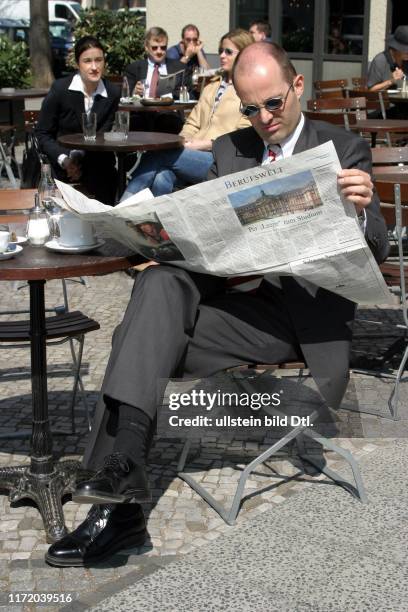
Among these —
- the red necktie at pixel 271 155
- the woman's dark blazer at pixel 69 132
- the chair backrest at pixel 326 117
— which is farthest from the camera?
the chair backrest at pixel 326 117

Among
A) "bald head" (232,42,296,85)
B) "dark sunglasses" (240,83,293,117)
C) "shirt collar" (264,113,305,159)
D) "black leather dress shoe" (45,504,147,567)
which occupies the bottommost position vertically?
"black leather dress shoe" (45,504,147,567)

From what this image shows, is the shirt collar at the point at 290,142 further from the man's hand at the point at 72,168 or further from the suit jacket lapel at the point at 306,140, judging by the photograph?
the man's hand at the point at 72,168

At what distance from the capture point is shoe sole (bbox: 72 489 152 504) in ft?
10.0

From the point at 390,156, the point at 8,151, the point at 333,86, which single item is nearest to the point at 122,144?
the point at 390,156

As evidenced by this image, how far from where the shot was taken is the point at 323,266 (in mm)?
3404

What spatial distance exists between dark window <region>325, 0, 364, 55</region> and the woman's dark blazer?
11.0 metres

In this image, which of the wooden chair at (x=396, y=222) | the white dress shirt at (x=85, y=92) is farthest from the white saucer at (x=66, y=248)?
the white dress shirt at (x=85, y=92)

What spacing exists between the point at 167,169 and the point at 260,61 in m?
4.40

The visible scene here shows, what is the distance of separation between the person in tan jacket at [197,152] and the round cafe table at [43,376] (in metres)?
4.24

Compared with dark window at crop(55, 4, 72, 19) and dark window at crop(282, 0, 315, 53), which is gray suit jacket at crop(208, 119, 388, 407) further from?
dark window at crop(55, 4, 72, 19)

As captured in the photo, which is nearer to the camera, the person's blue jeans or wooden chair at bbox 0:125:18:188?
the person's blue jeans

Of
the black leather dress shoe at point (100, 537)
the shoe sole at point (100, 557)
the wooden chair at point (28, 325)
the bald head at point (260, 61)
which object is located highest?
the bald head at point (260, 61)

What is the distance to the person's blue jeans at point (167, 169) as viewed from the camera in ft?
26.0

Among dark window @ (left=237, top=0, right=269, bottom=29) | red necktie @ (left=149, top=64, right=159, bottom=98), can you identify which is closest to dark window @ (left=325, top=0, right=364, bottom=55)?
dark window @ (left=237, top=0, right=269, bottom=29)
